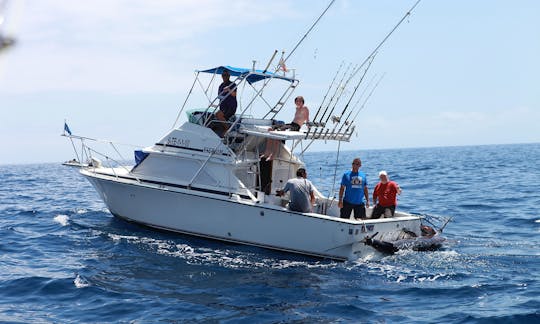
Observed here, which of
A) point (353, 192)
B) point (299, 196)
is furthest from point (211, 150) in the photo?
point (353, 192)

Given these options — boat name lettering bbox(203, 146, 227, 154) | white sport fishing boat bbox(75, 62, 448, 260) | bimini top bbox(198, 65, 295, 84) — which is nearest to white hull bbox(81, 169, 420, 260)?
white sport fishing boat bbox(75, 62, 448, 260)

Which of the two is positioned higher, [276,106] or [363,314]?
[276,106]

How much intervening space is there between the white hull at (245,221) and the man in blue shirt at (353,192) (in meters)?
0.63

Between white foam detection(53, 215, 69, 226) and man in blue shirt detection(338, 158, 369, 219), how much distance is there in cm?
762

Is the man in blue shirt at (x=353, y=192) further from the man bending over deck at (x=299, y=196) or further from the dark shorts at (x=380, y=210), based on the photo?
the man bending over deck at (x=299, y=196)

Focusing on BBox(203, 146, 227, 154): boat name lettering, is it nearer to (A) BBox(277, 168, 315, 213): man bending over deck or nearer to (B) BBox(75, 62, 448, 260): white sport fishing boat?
(B) BBox(75, 62, 448, 260): white sport fishing boat

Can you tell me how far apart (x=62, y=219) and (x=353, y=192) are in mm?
8633

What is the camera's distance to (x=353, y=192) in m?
11.8

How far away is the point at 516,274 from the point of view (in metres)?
9.38

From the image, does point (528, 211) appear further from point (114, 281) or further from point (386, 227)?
point (114, 281)

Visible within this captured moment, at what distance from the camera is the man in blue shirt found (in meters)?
11.8

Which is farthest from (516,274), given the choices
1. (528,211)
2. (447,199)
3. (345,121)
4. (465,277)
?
(447,199)

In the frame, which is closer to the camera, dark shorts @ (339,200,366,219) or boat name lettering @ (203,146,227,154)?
dark shorts @ (339,200,366,219)

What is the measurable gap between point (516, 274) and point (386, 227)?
282 cm
